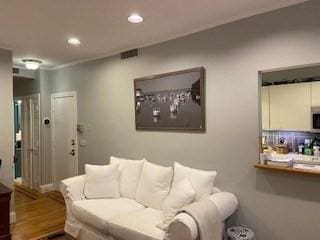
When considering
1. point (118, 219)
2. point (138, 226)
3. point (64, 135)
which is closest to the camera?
point (138, 226)

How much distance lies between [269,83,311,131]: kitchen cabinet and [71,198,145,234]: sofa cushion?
2.61m

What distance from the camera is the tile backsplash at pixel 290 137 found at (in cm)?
405

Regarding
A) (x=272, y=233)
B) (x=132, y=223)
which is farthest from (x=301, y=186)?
(x=132, y=223)

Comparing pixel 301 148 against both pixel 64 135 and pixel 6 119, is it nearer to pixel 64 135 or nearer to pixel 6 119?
pixel 64 135

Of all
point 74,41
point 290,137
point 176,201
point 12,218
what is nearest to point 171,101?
point 176,201

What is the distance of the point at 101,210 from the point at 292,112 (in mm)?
3168

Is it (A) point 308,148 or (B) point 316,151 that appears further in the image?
(A) point 308,148

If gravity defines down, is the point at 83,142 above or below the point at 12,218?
above

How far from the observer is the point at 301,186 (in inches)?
97.0

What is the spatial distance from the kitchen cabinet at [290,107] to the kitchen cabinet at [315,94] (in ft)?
0.13

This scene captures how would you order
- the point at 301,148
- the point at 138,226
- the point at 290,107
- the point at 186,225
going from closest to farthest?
1. the point at 186,225
2. the point at 138,226
3. the point at 301,148
4. the point at 290,107

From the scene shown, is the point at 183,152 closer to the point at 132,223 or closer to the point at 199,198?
the point at 199,198

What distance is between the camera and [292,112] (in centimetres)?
411

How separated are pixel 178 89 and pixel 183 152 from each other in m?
0.82
